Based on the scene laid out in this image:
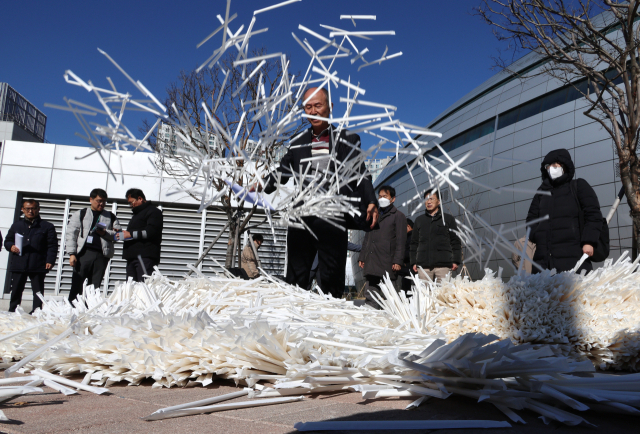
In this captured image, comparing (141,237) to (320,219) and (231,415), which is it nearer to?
(320,219)

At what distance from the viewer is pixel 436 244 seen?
4.91 meters

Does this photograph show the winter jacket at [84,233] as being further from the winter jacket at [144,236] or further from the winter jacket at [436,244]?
the winter jacket at [436,244]

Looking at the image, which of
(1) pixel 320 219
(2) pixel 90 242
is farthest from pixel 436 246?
(2) pixel 90 242

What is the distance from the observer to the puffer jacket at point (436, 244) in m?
4.85

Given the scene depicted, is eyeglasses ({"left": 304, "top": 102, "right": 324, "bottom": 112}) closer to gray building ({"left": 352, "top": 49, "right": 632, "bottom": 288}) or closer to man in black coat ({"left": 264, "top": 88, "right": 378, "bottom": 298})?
man in black coat ({"left": 264, "top": 88, "right": 378, "bottom": 298})

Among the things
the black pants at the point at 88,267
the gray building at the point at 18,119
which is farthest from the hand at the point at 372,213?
the gray building at the point at 18,119

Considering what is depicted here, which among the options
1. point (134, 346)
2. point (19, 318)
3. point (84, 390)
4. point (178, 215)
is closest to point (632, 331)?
point (134, 346)

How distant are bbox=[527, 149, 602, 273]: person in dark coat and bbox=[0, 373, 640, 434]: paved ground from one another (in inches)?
94.3

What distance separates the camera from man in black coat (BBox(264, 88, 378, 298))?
76.2 inches

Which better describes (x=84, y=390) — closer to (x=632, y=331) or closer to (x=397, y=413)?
(x=397, y=413)

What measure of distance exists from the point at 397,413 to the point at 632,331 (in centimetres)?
152

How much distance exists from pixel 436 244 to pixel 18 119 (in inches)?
1994

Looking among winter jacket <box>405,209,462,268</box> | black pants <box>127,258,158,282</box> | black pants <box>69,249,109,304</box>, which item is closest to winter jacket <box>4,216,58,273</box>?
black pants <box>69,249,109,304</box>

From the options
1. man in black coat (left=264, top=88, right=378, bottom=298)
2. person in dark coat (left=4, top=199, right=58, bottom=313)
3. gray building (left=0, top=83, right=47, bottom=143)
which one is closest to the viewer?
man in black coat (left=264, top=88, right=378, bottom=298)
